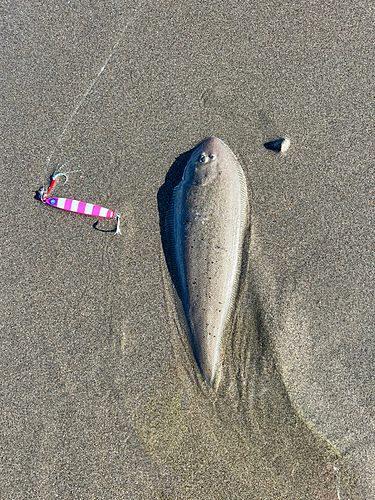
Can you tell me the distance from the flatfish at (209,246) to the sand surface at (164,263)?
0.48 feet

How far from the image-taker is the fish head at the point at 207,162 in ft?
10.3

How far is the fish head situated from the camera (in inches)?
123

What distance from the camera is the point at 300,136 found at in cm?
330

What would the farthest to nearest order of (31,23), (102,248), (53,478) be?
(31,23) → (102,248) → (53,478)

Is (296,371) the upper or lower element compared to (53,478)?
upper

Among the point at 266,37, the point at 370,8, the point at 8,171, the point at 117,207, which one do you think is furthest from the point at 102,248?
the point at 370,8

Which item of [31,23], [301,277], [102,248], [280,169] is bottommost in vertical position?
[301,277]

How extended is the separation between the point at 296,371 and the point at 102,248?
2.19 metres

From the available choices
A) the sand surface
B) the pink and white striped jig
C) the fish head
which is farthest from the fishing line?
the fish head

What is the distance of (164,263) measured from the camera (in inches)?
127

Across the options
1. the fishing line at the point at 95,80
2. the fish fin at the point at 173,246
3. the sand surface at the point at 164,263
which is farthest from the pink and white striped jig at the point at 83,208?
the fish fin at the point at 173,246

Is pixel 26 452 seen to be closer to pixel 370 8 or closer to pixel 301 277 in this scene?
pixel 301 277

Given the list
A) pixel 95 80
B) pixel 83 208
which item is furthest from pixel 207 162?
pixel 95 80

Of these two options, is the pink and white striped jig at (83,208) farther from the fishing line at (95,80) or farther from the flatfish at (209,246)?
the flatfish at (209,246)
